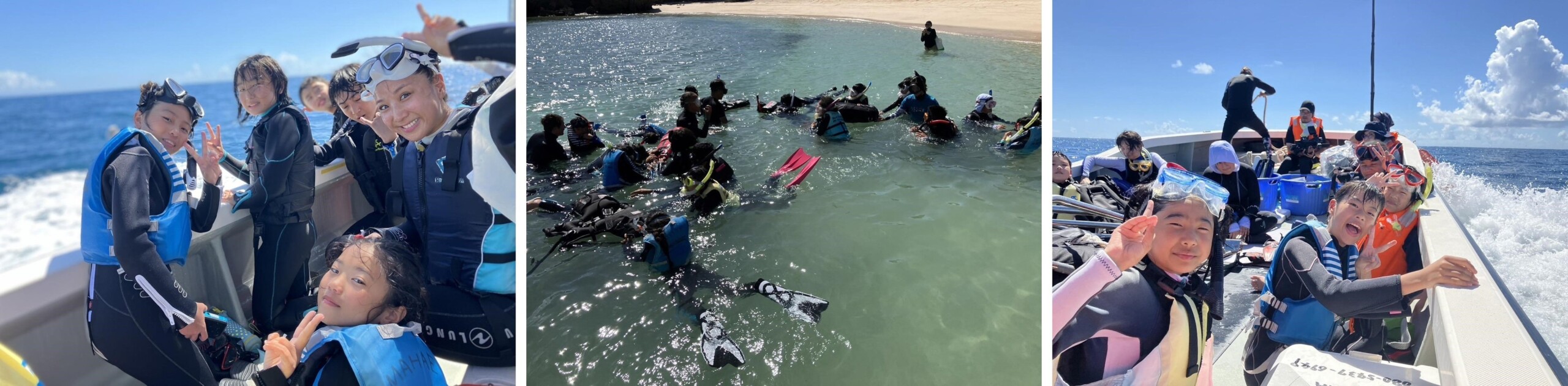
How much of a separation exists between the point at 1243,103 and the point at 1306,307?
0.72 m

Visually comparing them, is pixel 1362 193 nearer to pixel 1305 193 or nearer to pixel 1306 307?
pixel 1306 307

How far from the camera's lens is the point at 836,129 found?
281 inches

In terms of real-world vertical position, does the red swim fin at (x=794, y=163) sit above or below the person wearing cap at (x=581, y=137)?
below

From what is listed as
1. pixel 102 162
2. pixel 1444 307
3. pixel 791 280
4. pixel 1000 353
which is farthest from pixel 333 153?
pixel 1444 307

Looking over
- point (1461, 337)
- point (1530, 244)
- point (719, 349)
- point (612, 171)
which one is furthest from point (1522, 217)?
point (612, 171)

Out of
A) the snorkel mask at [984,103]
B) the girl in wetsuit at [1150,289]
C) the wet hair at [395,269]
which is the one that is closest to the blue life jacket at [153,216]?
the wet hair at [395,269]

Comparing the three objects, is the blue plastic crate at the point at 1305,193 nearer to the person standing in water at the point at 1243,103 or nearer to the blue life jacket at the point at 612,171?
the person standing in water at the point at 1243,103

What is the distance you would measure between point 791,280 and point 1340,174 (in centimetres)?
252

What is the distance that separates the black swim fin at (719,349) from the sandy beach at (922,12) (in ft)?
51.1

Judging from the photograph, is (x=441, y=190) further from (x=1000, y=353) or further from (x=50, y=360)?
(x=1000, y=353)

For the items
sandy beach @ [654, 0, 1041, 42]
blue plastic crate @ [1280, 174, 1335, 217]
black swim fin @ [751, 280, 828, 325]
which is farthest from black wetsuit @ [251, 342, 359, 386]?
sandy beach @ [654, 0, 1041, 42]

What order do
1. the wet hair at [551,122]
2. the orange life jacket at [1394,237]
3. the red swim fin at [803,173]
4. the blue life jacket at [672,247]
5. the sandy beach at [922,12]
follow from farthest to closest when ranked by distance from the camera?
the sandy beach at [922,12] < the wet hair at [551,122] < the red swim fin at [803,173] < the blue life jacket at [672,247] < the orange life jacket at [1394,237]

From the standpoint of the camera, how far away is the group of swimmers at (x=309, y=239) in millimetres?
1772

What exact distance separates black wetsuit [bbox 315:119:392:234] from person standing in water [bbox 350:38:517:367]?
9.3 inches
